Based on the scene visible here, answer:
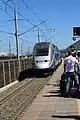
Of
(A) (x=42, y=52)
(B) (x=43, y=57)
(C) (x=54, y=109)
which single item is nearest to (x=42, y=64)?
(B) (x=43, y=57)

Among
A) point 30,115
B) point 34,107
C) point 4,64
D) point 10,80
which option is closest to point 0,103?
point 34,107

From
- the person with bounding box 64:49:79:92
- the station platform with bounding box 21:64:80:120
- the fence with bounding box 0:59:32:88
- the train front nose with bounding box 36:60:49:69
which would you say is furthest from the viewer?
the train front nose with bounding box 36:60:49:69

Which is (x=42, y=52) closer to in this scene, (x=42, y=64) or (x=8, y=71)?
(x=42, y=64)

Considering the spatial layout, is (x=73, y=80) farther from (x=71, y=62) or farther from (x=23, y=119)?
(x=23, y=119)

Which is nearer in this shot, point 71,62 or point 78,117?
point 78,117

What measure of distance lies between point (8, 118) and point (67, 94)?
185 inches

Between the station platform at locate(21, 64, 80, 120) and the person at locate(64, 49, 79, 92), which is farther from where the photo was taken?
the person at locate(64, 49, 79, 92)

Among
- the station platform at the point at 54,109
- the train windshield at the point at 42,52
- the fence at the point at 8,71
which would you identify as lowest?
the station platform at the point at 54,109

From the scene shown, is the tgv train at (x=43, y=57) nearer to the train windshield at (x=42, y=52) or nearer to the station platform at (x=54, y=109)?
the train windshield at (x=42, y=52)

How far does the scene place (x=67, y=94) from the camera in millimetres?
16016

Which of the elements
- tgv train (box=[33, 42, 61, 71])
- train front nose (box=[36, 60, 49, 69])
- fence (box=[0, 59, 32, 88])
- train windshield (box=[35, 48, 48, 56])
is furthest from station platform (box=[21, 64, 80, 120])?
train windshield (box=[35, 48, 48, 56])

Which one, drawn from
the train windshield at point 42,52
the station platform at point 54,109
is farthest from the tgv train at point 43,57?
the station platform at point 54,109

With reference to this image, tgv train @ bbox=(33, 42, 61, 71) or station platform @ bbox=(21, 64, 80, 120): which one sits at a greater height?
tgv train @ bbox=(33, 42, 61, 71)

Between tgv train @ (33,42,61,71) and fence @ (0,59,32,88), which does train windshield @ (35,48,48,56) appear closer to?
tgv train @ (33,42,61,71)
